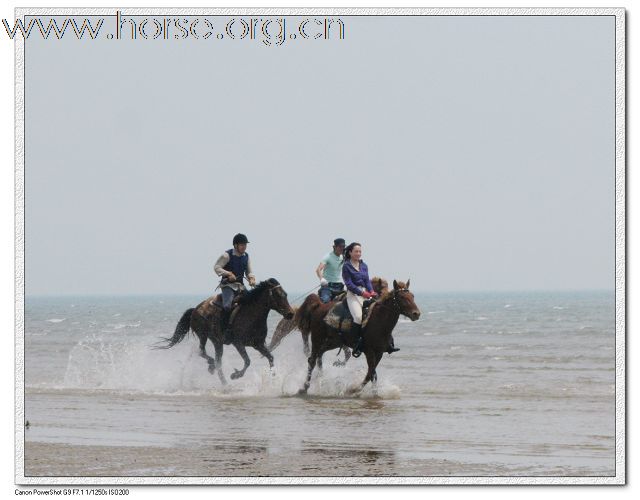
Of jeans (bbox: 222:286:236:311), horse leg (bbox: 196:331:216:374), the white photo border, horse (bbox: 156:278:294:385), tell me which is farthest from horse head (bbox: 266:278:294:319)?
the white photo border

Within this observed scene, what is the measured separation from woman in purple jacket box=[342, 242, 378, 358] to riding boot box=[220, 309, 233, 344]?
7.89 feet

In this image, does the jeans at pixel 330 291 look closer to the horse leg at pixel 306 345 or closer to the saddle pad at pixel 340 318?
the saddle pad at pixel 340 318

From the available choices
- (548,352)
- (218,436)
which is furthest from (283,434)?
(548,352)

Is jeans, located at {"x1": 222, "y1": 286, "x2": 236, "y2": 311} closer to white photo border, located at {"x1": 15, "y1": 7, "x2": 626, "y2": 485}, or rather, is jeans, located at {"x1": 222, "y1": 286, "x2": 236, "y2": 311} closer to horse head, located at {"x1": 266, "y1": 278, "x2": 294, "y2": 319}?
horse head, located at {"x1": 266, "y1": 278, "x2": 294, "y2": 319}

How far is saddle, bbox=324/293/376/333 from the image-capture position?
1845 centimetres

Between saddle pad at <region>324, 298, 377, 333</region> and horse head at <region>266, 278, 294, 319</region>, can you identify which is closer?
saddle pad at <region>324, 298, 377, 333</region>

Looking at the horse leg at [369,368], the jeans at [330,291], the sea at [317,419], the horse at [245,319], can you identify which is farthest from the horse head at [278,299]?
the horse leg at [369,368]

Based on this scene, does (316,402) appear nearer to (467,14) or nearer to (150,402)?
(150,402)

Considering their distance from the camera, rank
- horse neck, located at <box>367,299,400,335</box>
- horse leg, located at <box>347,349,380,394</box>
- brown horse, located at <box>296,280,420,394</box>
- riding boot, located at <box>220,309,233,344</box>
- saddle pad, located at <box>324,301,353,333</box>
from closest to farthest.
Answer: brown horse, located at <box>296,280,420,394</box>
horse neck, located at <box>367,299,400,335</box>
horse leg, located at <box>347,349,380,394</box>
saddle pad, located at <box>324,301,353,333</box>
riding boot, located at <box>220,309,233,344</box>

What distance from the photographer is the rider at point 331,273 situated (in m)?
18.8

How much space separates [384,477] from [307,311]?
26.1 feet

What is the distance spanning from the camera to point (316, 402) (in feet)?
58.5

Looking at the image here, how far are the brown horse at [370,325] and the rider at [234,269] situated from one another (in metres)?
1.06

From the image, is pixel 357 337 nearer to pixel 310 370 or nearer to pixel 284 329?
pixel 310 370
